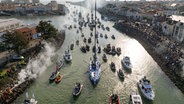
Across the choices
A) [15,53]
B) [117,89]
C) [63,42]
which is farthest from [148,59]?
[15,53]

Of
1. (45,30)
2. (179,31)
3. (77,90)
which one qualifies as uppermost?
(45,30)

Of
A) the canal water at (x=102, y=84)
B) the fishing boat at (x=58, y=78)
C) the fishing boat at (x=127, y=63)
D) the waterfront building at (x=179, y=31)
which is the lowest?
the canal water at (x=102, y=84)

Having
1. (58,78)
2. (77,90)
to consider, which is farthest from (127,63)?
(58,78)

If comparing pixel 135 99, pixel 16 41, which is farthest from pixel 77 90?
pixel 16 41

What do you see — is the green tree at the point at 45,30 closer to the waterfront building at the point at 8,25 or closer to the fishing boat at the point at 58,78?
the waterfront building at the point at 8,25

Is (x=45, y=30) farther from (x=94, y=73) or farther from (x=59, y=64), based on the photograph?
(x=94, y=73)

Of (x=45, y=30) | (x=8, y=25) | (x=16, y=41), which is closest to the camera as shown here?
(x=16, y=41)

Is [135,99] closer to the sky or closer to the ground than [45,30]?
closer to the ground

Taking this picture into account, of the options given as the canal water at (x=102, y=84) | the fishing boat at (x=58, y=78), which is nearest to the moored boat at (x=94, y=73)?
the canal water at (x=102, y=84)

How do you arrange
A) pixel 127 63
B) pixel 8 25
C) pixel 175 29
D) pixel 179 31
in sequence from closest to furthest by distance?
pixel 127 63, pixel 179 31, pixel 175 29, pixel 8 25

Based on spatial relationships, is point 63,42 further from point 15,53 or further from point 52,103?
point 52,103

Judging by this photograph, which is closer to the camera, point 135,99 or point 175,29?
point 135,99
